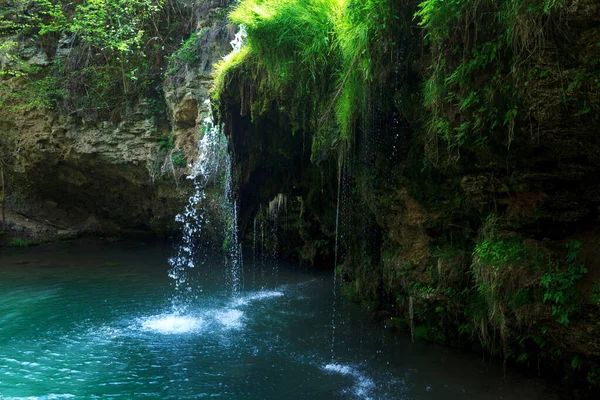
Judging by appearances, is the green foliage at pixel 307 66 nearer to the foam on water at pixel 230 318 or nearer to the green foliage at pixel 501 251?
the green foliage at pixel 501 251

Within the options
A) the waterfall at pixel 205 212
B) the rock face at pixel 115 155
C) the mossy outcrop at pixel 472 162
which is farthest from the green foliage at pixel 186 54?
the mossy outcrop at pixel 472 162

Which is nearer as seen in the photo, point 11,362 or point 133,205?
point 11,362

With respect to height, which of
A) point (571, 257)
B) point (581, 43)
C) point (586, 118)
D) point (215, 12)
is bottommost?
point (571, 257)

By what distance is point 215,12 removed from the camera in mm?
15719

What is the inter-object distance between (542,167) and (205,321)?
6589mm

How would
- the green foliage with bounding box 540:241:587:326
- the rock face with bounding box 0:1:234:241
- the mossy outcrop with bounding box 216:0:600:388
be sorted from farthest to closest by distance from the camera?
the rock face with bounding box 0:1:234:241 → the green foliage with bounding box 540:241:587:326 → the mossy outcrop with bounding box 216:0:600:388

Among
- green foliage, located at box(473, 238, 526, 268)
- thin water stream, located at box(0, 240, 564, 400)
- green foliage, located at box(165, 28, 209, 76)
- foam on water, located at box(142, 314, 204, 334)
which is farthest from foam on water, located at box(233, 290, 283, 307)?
green foliage, located at box(165, 28, 209, 76)

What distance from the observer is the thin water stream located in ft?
20.0

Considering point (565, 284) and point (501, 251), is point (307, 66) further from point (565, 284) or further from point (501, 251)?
point (565, 284)

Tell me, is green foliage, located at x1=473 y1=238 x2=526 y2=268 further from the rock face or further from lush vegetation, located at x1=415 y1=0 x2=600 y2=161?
the rock face

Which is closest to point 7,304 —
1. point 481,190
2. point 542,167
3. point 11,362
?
point 11,362

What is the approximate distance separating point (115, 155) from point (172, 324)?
9.28m

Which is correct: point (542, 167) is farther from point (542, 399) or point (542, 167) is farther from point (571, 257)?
point (542, 399)

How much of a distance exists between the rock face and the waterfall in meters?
0.44
